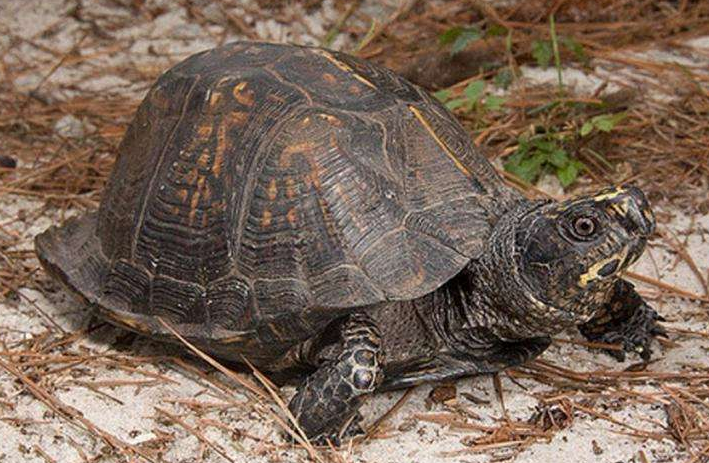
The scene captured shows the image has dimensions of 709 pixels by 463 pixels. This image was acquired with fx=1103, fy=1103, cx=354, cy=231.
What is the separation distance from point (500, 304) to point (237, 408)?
2.81 ft

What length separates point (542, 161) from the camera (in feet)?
14.9

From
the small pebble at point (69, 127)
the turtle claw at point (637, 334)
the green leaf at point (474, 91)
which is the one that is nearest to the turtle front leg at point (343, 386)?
the turtle claw at point (637, 334)

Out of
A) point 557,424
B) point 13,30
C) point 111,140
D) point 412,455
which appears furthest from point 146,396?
point 13,30

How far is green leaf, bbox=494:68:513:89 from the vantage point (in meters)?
5.14

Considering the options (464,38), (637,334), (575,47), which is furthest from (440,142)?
(575,47)

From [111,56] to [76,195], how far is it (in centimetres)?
143

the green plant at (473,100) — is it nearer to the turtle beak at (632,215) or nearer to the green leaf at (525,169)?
the green leaf at (525,169)

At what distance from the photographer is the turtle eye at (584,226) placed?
305cm

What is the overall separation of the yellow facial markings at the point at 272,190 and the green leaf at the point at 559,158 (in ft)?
5.27

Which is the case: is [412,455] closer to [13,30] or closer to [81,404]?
[81,404]

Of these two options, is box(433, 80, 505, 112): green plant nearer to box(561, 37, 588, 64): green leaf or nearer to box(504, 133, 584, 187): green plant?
box(504, 133, 584, 187): green plant

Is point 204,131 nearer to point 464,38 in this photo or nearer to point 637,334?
point 637,334

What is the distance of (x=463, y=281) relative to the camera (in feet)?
11.0

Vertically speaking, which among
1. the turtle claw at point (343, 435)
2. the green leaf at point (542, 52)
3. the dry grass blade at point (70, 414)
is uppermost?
the green leaf at point (542, 52)
